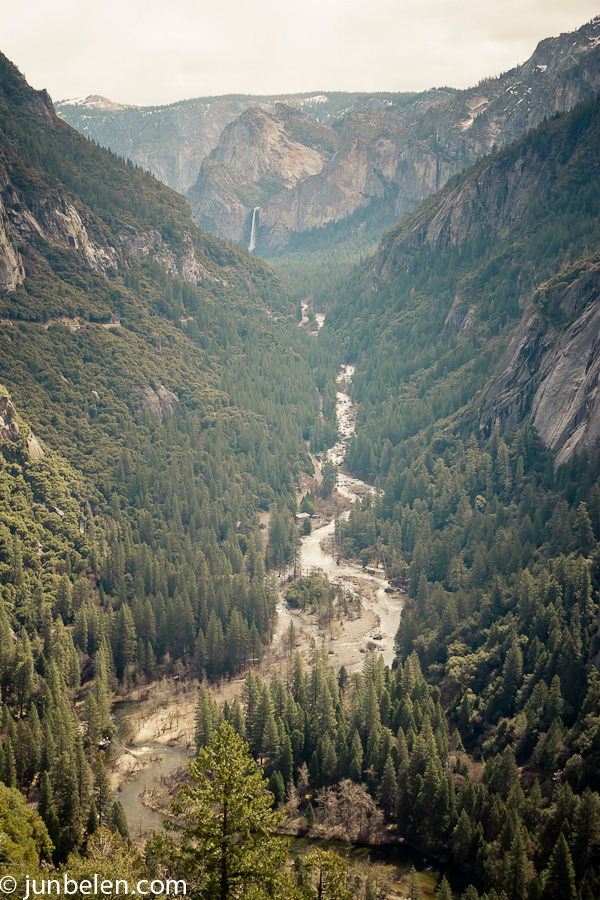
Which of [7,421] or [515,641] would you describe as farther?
[7,421]

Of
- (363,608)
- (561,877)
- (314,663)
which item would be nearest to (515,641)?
(314,663)

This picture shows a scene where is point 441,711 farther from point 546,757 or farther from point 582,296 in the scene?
point 582,296

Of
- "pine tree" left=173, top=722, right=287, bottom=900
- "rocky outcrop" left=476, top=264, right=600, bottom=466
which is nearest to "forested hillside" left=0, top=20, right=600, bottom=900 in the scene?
"pine tree" left=173, top=722, right=287, bottom=900

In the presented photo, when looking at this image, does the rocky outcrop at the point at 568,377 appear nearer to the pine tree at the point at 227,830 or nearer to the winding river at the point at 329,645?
the winding river at the point at 329,645

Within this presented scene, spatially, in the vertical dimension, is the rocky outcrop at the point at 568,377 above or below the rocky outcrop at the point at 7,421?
above

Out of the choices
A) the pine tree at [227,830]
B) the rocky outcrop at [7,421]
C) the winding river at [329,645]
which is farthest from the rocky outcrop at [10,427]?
the pine tree at [227,830]

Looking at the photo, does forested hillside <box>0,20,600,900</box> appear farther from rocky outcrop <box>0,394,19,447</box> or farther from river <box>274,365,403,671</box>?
river <box>274,365,403,671</box>

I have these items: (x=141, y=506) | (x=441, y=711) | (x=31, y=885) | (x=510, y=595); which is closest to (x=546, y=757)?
(x=441, y=711)

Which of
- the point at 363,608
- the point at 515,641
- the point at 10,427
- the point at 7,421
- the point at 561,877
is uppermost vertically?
the point at 7,421

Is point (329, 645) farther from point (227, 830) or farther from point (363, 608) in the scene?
point (227, 830)
